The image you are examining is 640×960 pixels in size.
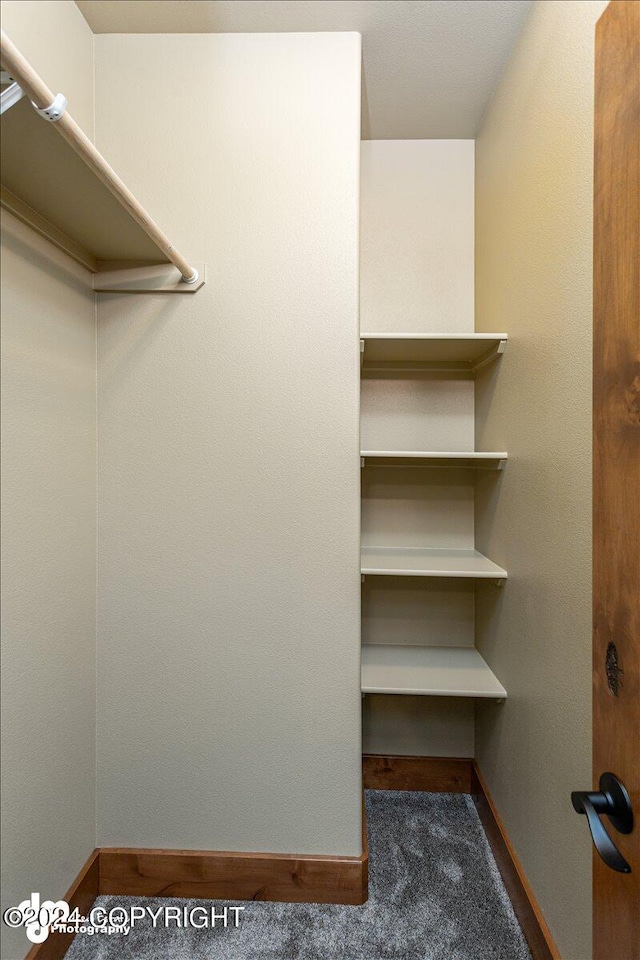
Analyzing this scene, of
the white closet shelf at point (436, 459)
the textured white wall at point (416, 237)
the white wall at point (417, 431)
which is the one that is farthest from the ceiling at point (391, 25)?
the white closet shelf at point (436, 459)

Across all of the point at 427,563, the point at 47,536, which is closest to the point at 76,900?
the point at 47,536

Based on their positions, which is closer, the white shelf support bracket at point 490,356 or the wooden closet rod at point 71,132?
the wooden closet rod at point 71,132

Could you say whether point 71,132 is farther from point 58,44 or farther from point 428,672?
point 428,672

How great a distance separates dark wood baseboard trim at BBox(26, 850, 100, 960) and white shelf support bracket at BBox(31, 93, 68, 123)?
1724mm

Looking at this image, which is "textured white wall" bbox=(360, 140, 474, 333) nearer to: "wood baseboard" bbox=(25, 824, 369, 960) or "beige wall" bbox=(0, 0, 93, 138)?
"beige wall" bbox=(0, 0, 93, 138)

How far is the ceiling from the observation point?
4.16 feet

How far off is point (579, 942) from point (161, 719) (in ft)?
3.73

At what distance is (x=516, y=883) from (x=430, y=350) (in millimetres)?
1658

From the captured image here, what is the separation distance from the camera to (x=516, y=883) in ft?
4.54

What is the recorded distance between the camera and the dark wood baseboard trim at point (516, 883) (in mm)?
1209

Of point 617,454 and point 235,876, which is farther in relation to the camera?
point 235,876

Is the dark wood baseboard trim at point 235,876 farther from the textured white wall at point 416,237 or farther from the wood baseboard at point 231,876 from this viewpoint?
the textured white wall at point 416,237

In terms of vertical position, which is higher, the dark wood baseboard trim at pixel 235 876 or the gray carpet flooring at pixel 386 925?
the dark wood baseboard trim at pixel 235 876

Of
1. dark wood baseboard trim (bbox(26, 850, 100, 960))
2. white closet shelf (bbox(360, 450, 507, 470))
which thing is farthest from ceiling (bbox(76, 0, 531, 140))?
dark wood baseboard trim (bbox(26, 850, 100, 960))
